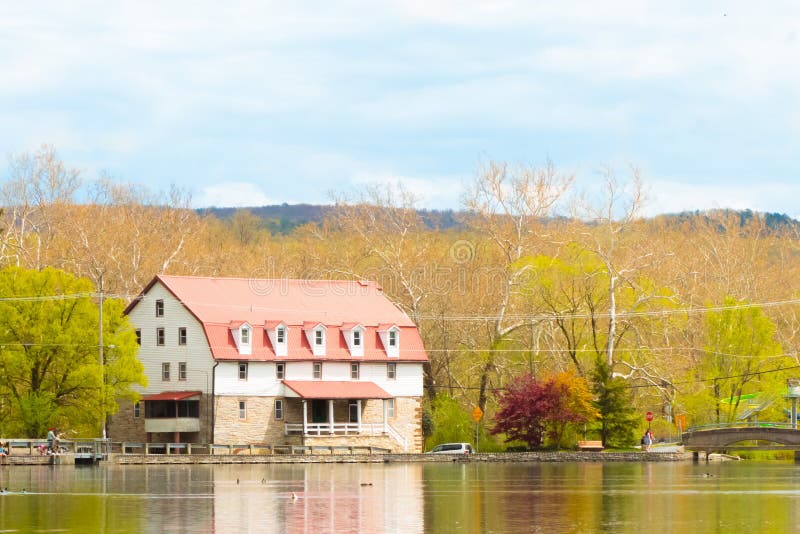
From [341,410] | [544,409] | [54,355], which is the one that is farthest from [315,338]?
[54,355]

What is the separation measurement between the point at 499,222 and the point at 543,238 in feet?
11.2

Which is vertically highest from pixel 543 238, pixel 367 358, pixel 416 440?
pixel 543 238

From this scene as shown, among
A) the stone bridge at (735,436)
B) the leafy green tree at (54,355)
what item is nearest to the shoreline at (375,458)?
the stone bridge at (735,436)

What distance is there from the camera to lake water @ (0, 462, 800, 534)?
38188 mm

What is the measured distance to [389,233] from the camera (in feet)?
350

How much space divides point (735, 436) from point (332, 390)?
2621cm

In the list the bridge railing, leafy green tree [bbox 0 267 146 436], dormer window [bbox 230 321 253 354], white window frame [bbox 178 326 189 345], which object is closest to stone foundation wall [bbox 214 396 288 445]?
dormer window [bbox 230 321 253 354]

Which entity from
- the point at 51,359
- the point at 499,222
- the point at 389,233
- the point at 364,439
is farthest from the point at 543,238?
the point at 51,359

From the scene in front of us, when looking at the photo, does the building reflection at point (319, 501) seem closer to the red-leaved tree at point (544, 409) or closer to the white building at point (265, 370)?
the white building at point (265, 370)

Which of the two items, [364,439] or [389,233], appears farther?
[389,233]

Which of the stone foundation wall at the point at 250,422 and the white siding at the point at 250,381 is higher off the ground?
the white siding at the point at 250,381

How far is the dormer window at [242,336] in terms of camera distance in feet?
284

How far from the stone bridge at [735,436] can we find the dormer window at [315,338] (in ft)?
81.6

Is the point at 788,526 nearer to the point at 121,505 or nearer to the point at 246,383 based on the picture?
the point at 121,505
